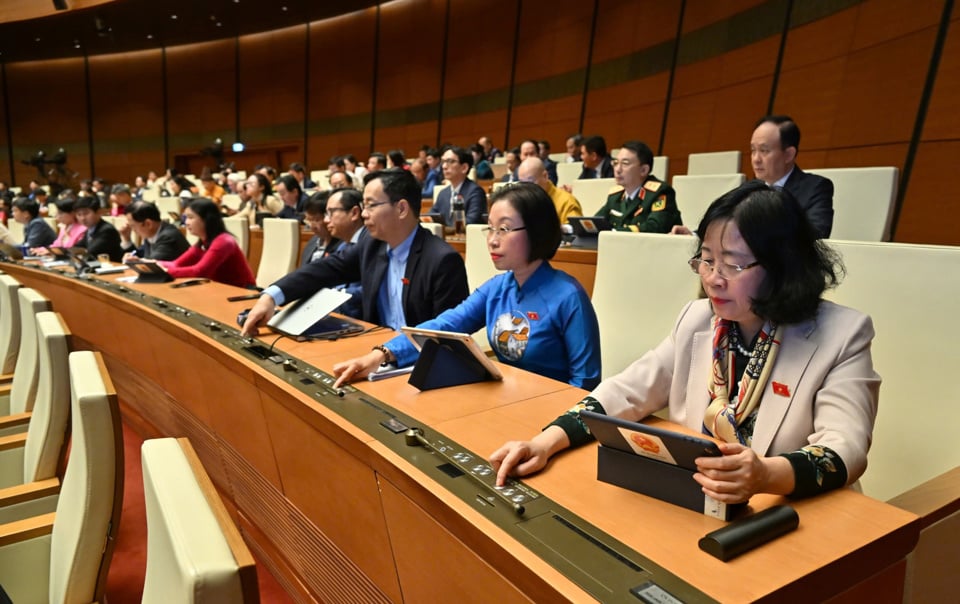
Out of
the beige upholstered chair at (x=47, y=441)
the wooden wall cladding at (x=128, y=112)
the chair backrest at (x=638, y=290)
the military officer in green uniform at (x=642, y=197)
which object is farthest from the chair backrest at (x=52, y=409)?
the wooden wall cladding at (x=128, y=112)

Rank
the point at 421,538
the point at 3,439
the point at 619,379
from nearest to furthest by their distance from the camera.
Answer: the point at 421,538 < the point at 619,379 < the point at 3,439

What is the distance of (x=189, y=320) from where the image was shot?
2.14m

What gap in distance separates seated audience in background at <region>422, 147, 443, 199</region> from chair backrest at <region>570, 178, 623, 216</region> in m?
2.54

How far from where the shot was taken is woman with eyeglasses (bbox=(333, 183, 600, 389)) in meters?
1.57

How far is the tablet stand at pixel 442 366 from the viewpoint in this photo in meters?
1.35

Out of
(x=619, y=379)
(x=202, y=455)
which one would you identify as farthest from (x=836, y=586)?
(x=202, y=455)

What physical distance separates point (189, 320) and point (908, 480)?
2143mm

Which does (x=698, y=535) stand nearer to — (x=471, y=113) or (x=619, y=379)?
(x=619, y=379)

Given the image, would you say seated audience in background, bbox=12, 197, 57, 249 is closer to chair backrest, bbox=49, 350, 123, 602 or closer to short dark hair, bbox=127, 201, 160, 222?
short dark hair, bbox=127, 201, 160, 222

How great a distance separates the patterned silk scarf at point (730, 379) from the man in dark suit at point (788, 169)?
5.79 ft

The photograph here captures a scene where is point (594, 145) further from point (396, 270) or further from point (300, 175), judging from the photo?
point (300, 175)

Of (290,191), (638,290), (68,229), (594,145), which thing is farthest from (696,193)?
(68,229)

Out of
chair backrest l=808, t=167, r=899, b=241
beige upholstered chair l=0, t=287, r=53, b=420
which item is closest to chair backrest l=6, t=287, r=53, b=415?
beige upholstered chair l=0, t=287, r=53, b=420

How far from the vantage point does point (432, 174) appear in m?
6.93
